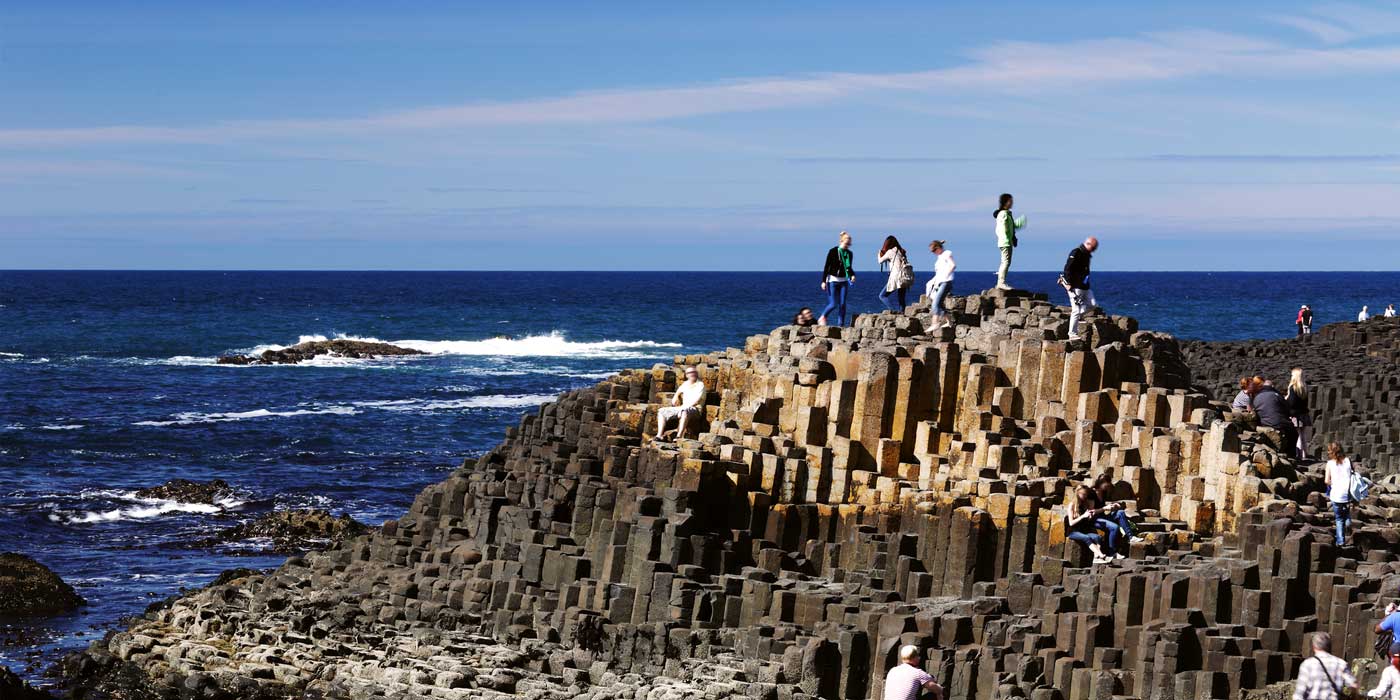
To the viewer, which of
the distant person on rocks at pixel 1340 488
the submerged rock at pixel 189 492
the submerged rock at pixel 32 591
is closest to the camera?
the distant person on rocks at pixel 1340 488

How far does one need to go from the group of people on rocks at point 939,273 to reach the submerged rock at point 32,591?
14.2 m

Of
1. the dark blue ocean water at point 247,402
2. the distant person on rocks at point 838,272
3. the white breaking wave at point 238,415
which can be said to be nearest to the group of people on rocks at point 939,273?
the distant person on rocks at point 838,272

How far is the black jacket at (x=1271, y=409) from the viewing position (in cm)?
2697

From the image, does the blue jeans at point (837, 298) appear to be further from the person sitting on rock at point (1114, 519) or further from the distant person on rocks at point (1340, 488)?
the distant person on rocks at point (1340, 488)

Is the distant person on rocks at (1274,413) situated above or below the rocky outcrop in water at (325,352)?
above

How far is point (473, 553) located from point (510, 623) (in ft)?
10.4

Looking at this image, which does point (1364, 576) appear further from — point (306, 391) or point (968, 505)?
point (306, 391)

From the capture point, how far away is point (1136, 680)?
20594 mm

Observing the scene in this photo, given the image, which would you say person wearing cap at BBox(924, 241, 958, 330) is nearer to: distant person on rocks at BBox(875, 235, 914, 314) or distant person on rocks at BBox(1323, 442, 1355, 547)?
distant person on rocks at BBox(875, 235, 914, 314)

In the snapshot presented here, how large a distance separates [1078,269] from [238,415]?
44.4 metres

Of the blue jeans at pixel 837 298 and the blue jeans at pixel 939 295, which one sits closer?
the blue jeans at pixel 939 295

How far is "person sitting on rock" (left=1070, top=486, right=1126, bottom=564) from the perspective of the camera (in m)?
23.5

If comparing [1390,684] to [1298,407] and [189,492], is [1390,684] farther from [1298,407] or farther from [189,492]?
[189,492]

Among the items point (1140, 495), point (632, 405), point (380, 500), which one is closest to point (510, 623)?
point (632, 405)
